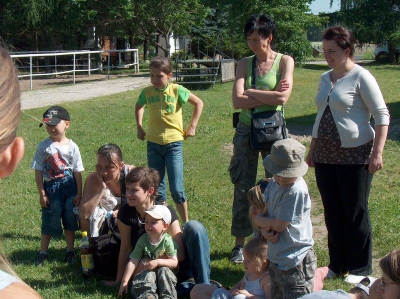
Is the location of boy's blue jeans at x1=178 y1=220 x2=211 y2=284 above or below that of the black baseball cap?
below

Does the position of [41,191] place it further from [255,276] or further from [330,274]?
[330,274]

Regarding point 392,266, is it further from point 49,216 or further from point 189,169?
point 189,169

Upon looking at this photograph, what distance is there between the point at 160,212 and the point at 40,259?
137 cm

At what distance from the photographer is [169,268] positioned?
414 centimetres

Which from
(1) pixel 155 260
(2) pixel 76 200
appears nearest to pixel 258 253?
(1) pixel 155 260

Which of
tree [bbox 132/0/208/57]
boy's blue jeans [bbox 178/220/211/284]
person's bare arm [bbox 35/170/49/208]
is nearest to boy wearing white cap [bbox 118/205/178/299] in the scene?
boy's blue jeans [bbox 178/220/211/284]

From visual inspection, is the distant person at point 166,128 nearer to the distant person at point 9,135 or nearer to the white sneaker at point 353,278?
the white sneaker at point 353,278

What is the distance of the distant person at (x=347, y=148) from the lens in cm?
405

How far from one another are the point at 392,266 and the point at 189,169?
5.72m

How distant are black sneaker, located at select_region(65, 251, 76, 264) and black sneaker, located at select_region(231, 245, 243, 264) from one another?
1.32 meters

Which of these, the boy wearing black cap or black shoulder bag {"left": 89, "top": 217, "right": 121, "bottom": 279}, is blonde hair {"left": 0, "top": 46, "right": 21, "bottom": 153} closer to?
black shoulder bag {"left": 89, "top": 217, "right": 121, "bottom": 279}

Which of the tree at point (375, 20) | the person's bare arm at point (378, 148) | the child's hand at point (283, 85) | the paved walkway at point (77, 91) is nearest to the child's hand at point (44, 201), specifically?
the child's hand at point (283, 85)

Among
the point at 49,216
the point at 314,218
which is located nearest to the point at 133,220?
the point at 49,216

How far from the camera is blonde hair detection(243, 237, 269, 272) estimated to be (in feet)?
12.1
